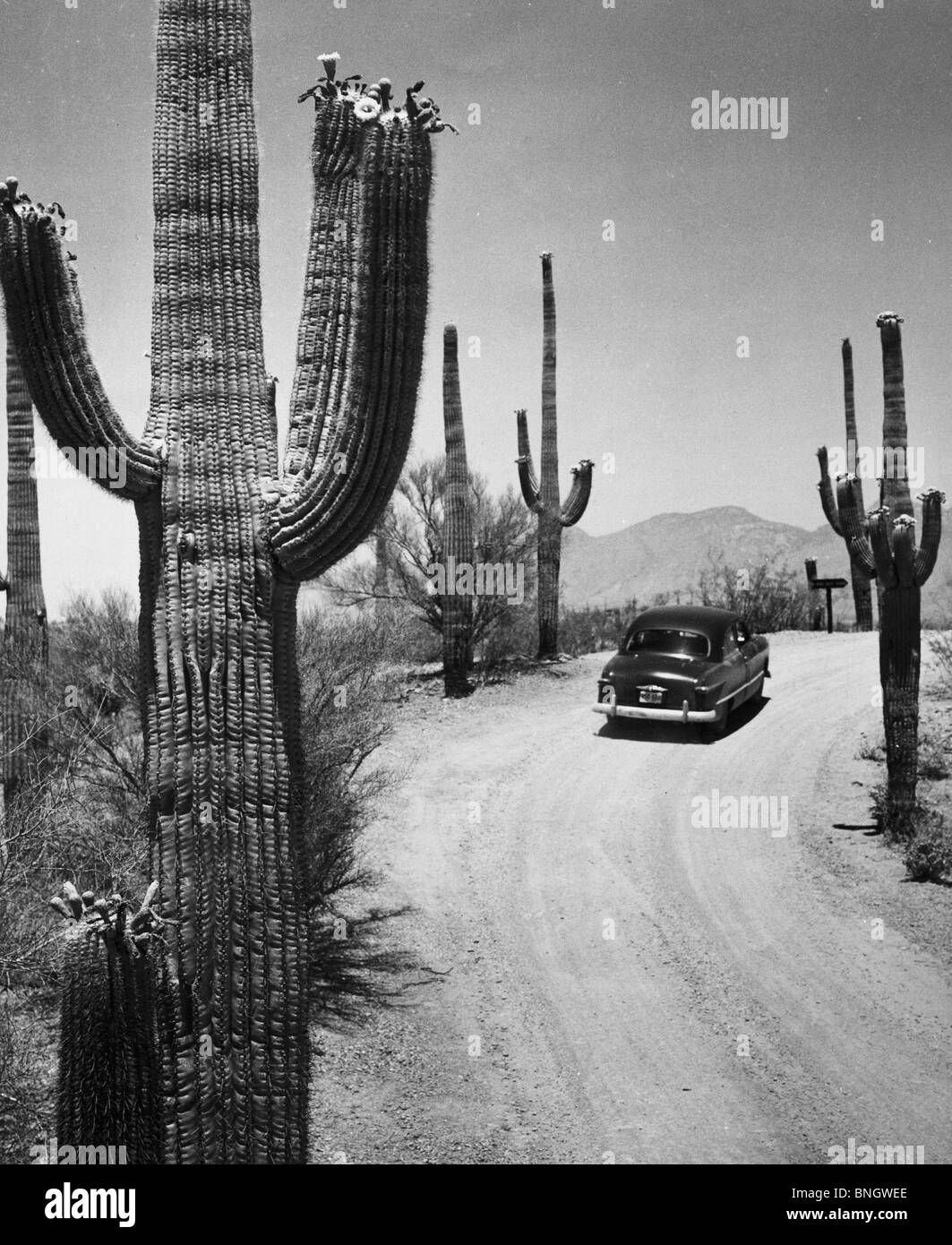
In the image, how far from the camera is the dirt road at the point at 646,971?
714cm

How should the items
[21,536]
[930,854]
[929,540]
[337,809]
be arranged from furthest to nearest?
1. [21,536]
2. [929,540]
3. [930,854]
4. [337,809]

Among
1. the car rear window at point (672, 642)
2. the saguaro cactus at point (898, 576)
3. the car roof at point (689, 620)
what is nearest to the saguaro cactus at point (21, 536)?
the car rear window at point (672, 642)

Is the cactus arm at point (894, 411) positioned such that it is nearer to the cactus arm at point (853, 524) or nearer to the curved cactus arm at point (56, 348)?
the cactus arm at point (853, 524)

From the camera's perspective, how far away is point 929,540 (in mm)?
11734

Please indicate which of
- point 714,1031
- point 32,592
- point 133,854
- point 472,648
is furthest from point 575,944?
point 472,648

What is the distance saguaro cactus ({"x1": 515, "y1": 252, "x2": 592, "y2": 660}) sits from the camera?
69.9ft

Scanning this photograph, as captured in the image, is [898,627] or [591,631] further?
[591,631]

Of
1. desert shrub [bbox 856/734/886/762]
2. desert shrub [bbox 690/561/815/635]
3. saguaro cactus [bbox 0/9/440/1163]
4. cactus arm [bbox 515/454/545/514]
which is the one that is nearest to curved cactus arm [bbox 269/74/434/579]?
saguaro cactus [bbox 0/9/440/1163]

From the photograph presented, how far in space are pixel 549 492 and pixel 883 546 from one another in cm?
1079

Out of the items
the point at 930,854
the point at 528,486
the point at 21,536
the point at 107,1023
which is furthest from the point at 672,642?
the point at 107,1023

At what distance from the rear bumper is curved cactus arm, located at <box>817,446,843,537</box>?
7.72 meters

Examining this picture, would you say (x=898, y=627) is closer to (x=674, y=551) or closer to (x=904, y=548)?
(x=904, y=548)
